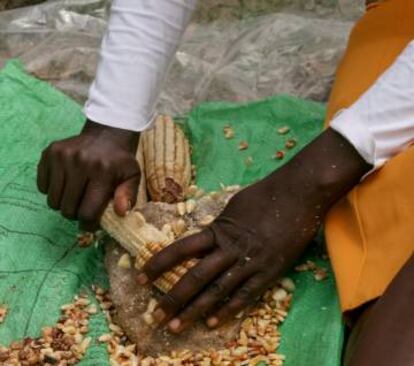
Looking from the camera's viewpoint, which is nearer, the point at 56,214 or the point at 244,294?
the point at 244,294

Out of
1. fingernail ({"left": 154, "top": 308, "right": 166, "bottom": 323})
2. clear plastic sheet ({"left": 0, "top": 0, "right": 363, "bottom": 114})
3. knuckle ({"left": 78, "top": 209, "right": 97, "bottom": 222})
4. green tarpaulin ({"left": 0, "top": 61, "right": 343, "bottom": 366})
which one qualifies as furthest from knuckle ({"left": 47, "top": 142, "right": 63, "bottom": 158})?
clear plastic sheet ({"left": 0, "top": 0, "right": 363, "bottom": 114})

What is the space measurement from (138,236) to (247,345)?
0.29m

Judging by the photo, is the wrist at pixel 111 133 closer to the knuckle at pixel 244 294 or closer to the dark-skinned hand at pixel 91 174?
the dark-skinned hand at pixel 91 174

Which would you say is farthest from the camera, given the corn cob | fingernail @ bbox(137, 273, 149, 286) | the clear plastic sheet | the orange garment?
the clear plastic sheet

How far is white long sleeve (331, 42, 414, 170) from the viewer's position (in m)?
1.53

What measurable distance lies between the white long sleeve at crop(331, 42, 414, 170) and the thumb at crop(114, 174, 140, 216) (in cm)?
40

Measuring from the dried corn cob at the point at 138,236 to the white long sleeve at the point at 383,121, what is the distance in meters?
0.37

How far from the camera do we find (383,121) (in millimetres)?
1539

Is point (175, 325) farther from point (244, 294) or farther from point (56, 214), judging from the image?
point (56, 214)

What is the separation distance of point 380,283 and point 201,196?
575 mm

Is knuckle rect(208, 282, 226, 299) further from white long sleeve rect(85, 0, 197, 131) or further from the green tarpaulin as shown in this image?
white long sleeve rect(85, 0, 197, 131)

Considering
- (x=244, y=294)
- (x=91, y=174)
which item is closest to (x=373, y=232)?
(x=244, y=294)

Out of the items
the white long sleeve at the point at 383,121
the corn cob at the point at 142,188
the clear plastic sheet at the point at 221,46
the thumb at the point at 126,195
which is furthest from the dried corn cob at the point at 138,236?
the clear plastic sheet at the point at 221,46

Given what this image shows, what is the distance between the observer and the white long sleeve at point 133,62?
66.0 inches
